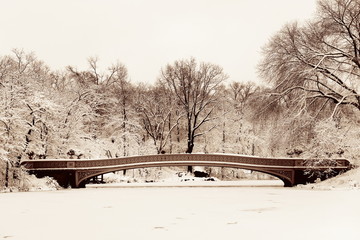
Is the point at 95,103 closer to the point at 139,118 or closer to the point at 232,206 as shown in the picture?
the point at 139,118

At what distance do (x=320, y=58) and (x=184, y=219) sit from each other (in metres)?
17.2

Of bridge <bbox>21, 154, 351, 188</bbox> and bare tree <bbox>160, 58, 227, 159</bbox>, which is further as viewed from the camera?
bare tree <bbox>160, 58, 227, 159</bbox>

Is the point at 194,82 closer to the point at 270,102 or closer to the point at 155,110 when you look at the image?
the point at 155,110

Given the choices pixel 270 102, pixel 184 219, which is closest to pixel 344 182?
pixel 270 102

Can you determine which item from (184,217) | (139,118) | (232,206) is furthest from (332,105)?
(139,118)

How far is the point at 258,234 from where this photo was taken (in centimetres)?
1194

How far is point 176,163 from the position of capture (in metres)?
34.2

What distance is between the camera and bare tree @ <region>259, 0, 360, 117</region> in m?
27.7

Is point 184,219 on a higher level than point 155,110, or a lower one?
lower

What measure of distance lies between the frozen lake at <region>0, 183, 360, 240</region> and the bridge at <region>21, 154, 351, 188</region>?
400 inches

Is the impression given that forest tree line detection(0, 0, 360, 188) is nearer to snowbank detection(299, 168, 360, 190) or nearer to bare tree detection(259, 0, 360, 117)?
bare tree detection(259, 0, 360, 117)

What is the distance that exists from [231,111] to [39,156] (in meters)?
23.2

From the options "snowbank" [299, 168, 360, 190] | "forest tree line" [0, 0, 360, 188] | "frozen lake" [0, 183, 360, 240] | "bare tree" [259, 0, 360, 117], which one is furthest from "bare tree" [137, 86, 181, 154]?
"frozen lake" [0, 183, 360, 240]

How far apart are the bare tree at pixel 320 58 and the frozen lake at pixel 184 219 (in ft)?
30.1
